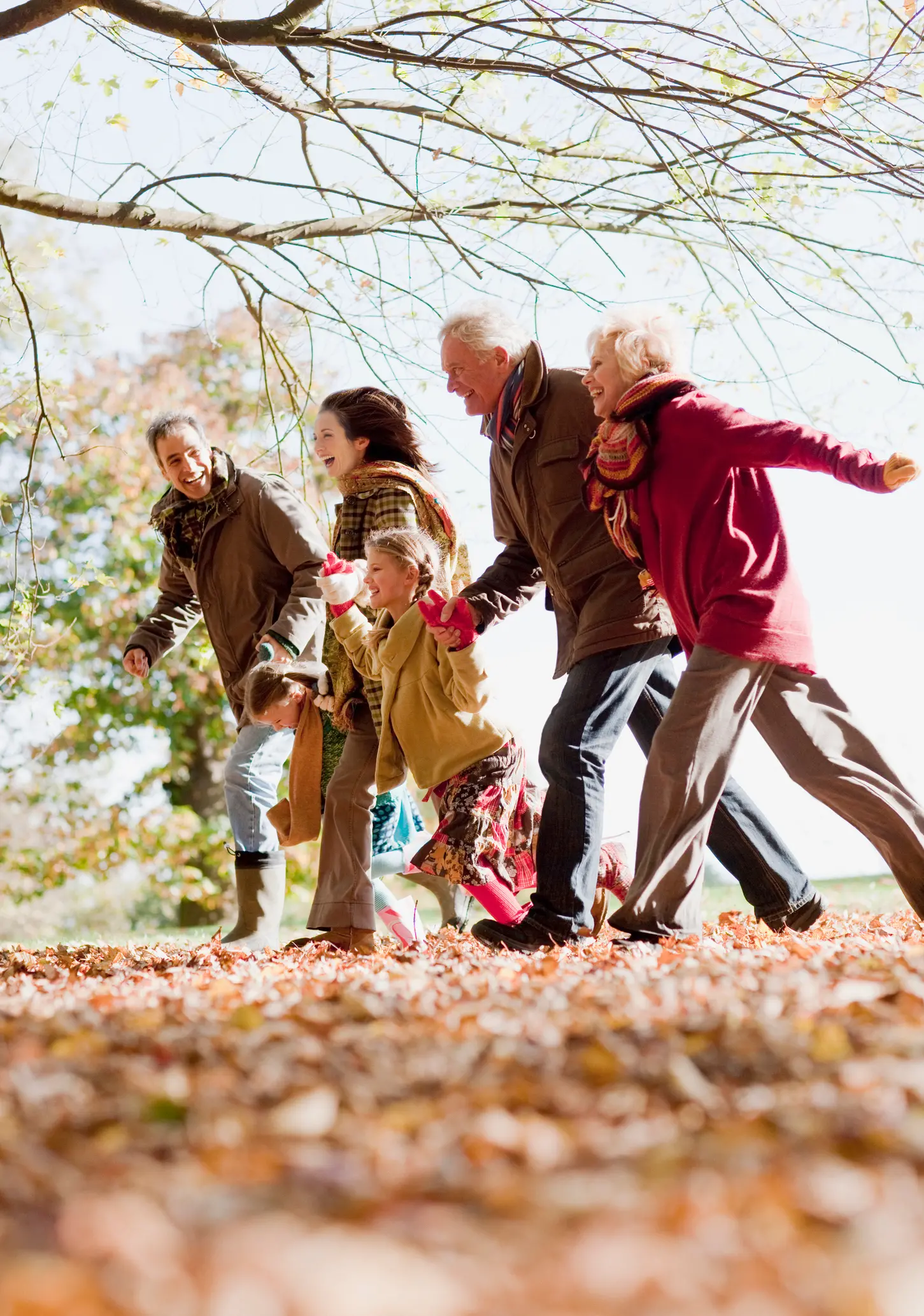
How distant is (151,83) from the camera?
5.91 metres

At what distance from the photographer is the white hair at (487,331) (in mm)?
4590

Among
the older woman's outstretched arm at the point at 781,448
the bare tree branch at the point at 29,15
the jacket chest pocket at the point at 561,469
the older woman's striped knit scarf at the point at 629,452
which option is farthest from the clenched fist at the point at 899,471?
the bare tree branch at the point at 29,15

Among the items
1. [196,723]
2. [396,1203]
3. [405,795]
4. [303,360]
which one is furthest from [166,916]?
[396,1203]

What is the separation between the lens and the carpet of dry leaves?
3.83 feet

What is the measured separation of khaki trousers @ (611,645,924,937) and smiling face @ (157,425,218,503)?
2.64 meters

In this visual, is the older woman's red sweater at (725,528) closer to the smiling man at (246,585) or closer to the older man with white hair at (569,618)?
the older man with white hair at (569,618)

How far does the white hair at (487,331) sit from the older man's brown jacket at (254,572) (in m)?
1.26

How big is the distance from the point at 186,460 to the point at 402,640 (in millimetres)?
1459

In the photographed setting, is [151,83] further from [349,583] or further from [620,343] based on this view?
[620,343]

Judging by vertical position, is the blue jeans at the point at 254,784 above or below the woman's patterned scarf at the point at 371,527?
below

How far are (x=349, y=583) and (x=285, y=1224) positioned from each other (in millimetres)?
3770

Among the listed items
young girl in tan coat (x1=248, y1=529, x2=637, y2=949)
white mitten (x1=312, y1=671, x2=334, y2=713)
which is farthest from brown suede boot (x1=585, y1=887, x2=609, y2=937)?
white mitten (x1=312, y1=671, x2=334, y2=713)

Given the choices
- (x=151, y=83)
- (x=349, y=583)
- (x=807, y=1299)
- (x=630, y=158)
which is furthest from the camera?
(x=630, y=158)

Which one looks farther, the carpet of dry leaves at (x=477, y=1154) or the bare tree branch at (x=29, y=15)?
the bare tree branch at (x=29, y=15)
